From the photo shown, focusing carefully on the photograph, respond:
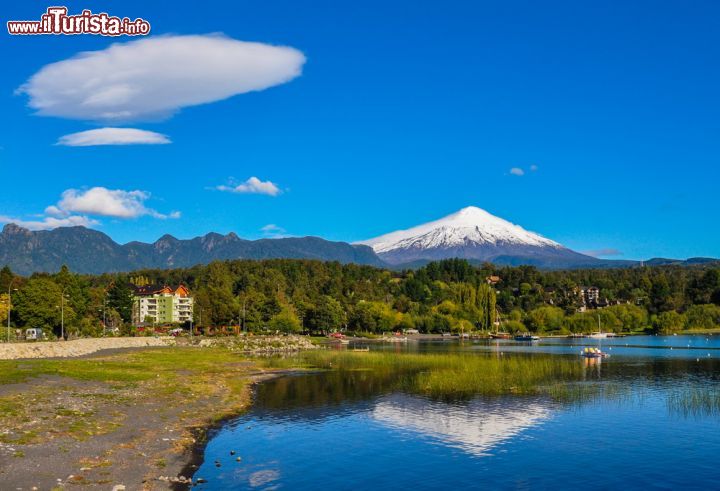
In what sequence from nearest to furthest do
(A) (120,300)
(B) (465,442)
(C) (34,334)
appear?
(B) (465,442) → (C) (34,334) → (A) (120,300)

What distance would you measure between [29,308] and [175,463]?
354 ft

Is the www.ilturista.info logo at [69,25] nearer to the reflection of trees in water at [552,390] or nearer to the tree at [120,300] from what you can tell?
the reflection of trees in water at [552,390]

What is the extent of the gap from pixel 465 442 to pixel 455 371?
40878 mm

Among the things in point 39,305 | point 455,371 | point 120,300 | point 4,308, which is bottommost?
point 455,371

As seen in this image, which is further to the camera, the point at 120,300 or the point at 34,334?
the point at 120,300

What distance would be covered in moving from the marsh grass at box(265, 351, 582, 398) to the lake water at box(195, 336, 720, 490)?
6128mm

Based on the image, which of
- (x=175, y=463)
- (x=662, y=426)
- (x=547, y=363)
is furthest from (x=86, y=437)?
(x=547, y=363)

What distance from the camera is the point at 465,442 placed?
42.0m

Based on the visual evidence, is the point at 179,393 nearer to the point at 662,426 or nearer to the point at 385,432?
the point at 385,432

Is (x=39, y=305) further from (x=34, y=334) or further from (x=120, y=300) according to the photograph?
(x=120, y=300)

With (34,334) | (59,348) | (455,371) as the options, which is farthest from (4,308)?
(455,371)

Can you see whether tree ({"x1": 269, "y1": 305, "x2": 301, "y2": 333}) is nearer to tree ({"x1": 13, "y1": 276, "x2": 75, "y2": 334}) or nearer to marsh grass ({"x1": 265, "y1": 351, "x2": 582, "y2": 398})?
marsh grass ({"x1": 265, "y1": 351, "x2": 582, "y2": 398})

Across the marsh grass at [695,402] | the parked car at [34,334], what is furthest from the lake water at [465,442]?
the parked car at [34,334]

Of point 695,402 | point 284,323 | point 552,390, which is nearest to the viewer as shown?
point 695,402
